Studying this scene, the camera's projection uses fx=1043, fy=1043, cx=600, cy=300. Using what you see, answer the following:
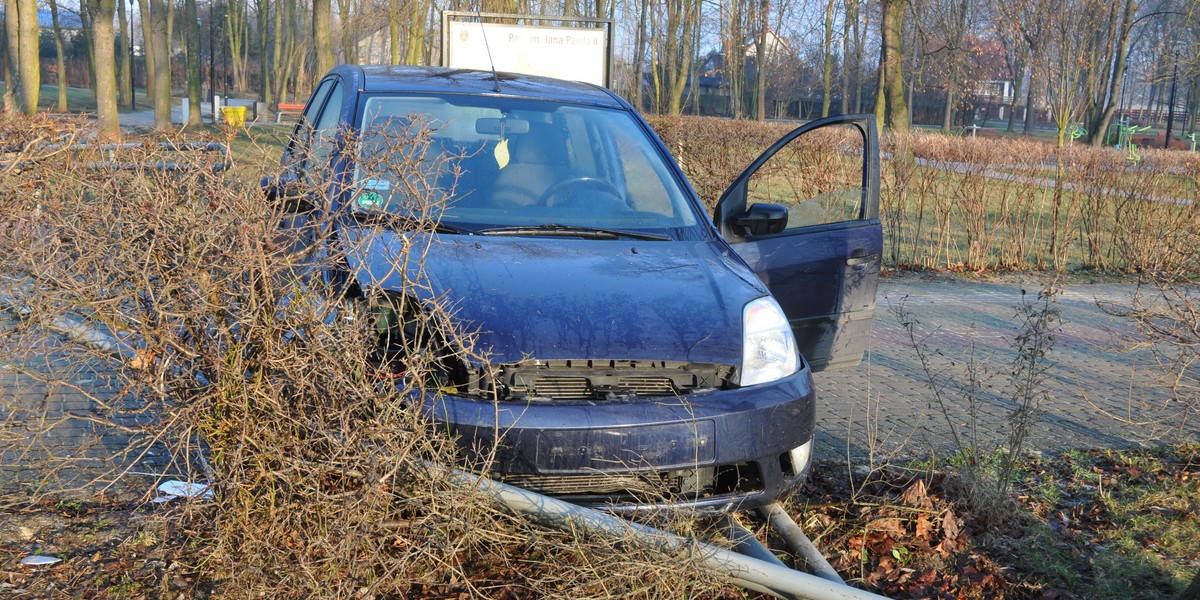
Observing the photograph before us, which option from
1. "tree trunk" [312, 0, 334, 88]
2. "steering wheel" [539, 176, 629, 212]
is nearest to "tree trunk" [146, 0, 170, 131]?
"tree trunk" [312, 0, 334, 88]

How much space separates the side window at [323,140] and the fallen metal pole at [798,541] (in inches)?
82.8

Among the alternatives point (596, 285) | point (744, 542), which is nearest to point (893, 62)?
point (596, 285)

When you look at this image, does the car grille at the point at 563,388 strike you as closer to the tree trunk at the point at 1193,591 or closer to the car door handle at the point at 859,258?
the tree trunk at the point at 1193,591

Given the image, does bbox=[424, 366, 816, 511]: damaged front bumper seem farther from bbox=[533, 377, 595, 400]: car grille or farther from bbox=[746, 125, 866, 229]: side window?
bbox=[746, 125, 866, 229]: side window

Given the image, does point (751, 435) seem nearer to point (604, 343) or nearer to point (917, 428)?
point (604, 343)

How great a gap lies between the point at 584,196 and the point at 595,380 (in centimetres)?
155

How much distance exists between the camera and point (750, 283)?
14.3ft

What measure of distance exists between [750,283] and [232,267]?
6.94ft

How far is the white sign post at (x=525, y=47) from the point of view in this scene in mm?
13156

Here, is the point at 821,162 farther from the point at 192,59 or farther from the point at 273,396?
the point at 192,59

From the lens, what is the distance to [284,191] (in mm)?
3506

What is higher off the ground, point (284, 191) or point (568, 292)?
point (284, 191)

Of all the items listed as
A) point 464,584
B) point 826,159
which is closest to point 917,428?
point 464,584

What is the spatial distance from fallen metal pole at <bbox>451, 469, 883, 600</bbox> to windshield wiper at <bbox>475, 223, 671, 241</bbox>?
1.41 metres
